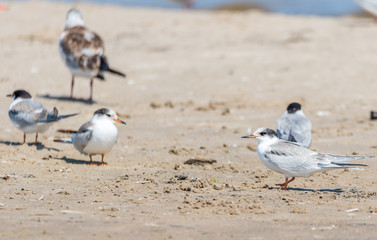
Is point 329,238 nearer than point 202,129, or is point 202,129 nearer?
point 329,238

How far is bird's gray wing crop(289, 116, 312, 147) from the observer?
7055 millimetres

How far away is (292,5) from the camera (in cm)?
2325

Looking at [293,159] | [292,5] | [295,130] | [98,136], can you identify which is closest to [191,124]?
[295,130]

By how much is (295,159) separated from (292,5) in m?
17.8

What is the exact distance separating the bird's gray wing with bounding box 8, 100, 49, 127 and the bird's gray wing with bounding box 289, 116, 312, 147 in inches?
102

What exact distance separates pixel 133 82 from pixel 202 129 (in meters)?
3.30

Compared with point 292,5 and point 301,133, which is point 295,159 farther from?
point 292,5

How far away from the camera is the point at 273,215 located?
16.5 ft

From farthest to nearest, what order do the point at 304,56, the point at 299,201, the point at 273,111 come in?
the point at 304,56 < the point at 273,111 < the point at 299,201

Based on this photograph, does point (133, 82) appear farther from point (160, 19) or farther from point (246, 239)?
point (246, 239)

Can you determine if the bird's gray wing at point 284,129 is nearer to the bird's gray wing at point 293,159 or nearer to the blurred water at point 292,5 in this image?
the bird's gray wing at point 293,159

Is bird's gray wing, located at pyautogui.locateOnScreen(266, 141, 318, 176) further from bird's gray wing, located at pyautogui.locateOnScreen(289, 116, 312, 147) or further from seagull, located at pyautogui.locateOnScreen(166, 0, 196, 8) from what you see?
seagull, located at pyautogui.locateOnScreen(166, 0, 196, 8)

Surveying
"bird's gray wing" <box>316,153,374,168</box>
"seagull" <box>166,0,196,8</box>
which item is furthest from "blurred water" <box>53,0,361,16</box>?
"bird's gray wing" <box>316,153,374,168</box>

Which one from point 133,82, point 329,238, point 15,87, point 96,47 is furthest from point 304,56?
point 329,238
